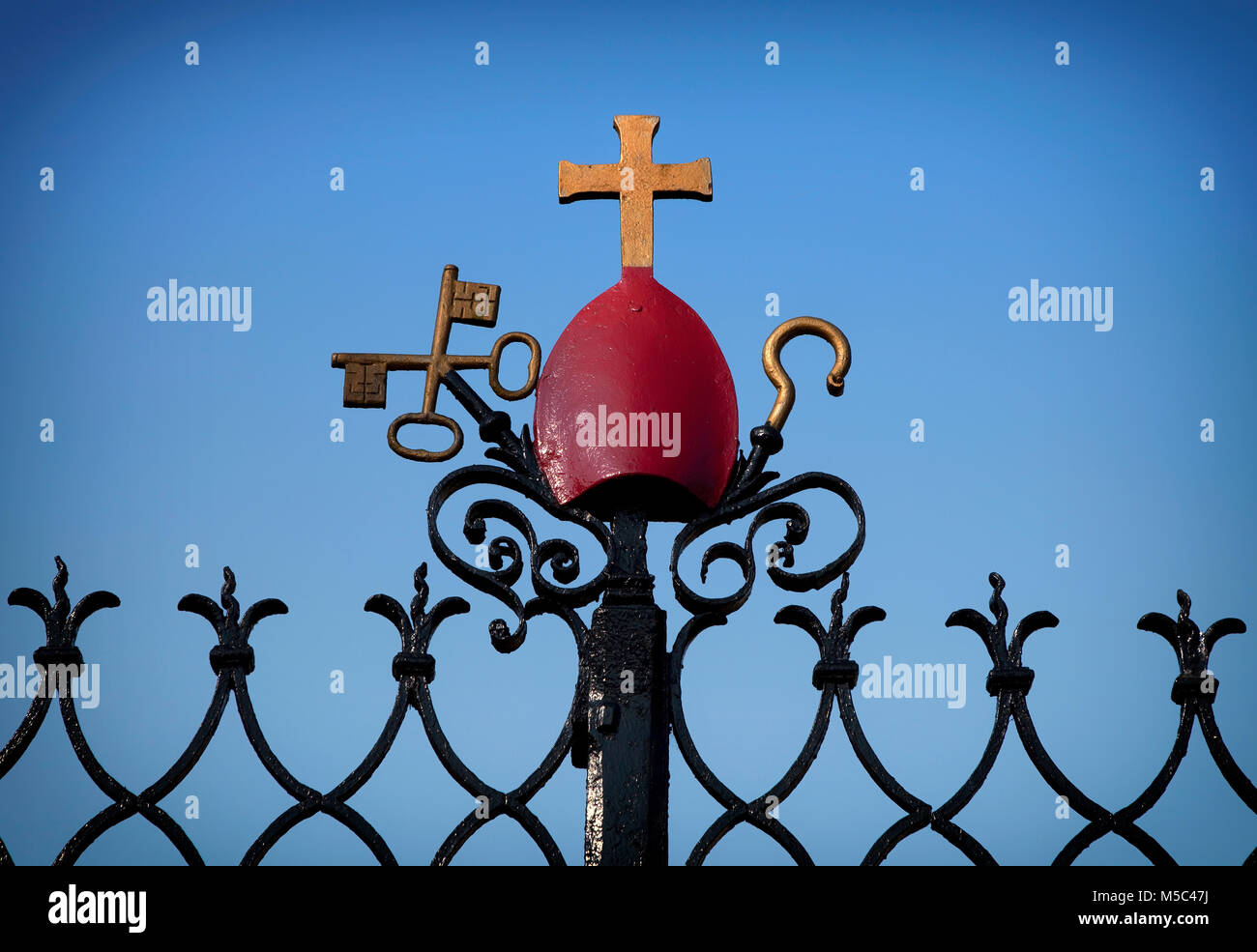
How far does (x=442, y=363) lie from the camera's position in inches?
201

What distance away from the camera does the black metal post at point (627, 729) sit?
170 inches

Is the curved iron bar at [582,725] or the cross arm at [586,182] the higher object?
the cross arm at [586,182]

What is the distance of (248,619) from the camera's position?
14.9ft

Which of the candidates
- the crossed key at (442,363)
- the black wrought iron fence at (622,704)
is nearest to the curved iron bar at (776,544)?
the black wrought iron fence at (622,704)

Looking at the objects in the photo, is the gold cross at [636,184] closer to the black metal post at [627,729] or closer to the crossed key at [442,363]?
the crossed key at [442,363]

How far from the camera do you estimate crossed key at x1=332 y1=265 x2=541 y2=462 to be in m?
5.06

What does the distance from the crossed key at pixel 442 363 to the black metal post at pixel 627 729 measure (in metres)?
0.87

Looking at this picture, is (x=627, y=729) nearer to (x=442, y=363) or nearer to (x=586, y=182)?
(x=442, y=363)

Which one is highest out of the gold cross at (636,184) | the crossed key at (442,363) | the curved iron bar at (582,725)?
the gold cross at (636,184)

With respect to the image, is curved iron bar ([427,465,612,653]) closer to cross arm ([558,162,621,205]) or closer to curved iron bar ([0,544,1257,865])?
curved iron bar ([0,544,1257,865])

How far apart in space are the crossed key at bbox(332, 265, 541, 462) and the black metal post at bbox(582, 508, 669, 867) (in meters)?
0.87
